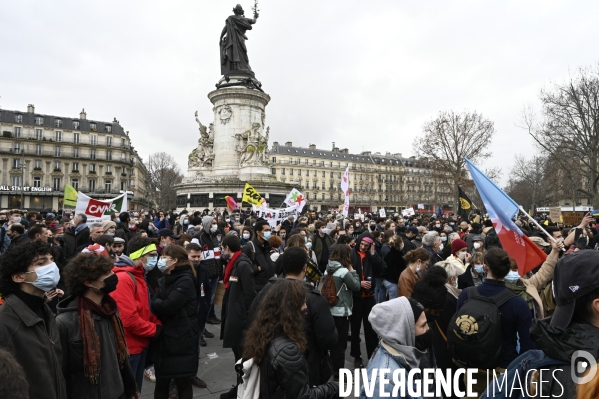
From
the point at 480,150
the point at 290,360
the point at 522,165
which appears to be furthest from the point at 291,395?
the point at 522,165

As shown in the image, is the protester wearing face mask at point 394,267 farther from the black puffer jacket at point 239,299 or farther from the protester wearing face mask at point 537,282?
the black puffer jacket at point 239,299

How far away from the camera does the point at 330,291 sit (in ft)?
16.0

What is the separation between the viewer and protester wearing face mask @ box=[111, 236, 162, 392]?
11.6 ft

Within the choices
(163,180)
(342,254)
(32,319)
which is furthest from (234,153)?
(163,180)

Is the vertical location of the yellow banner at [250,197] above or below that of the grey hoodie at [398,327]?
→ above

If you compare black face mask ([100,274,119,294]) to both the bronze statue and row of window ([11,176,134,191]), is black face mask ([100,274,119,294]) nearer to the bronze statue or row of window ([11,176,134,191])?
the bronze statue

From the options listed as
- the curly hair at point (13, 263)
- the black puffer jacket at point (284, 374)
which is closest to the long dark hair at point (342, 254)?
the black puffer jacket at point (284, 374)

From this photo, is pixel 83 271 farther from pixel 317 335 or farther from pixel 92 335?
pixel 317 335

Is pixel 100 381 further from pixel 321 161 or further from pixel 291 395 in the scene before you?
pixel 321 161

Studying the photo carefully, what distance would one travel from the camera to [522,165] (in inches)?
2237

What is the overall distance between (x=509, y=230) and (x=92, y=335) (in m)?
4.47

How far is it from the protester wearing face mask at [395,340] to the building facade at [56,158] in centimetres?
6858

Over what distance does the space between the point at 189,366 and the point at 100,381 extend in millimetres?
1168

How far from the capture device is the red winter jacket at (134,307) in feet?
11.5
